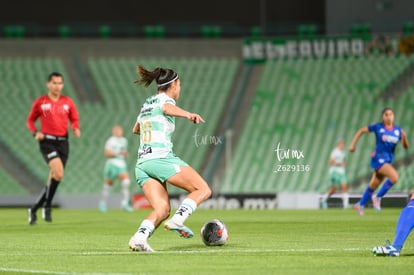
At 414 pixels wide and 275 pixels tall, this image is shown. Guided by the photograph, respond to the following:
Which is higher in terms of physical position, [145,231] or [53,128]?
[53,128]

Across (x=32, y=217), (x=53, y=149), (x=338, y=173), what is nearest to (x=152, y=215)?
(x=53, y=149)

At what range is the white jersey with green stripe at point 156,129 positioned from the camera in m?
10.7

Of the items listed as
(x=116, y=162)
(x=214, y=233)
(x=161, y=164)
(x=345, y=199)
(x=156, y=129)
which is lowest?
(x=214, y=233)

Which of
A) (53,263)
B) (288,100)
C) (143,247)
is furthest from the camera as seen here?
(288,100)

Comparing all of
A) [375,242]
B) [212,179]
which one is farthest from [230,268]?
[212,179]

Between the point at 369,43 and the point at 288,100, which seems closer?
the point at 288,100

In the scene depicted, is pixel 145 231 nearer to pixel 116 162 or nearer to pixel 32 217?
pixel 32 217

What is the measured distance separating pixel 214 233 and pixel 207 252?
0.83m

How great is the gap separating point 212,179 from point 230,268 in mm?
21368

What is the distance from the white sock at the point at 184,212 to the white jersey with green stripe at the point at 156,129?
1.90 feet

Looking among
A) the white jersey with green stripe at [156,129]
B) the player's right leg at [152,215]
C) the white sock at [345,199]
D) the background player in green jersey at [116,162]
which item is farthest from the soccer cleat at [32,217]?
the white sock at [345,199]

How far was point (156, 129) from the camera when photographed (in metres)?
10.7

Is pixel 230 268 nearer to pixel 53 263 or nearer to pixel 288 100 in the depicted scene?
pixel 53 263

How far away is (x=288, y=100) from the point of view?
32.7 m
